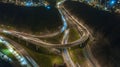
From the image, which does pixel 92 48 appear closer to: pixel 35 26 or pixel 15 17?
pixel 35 26

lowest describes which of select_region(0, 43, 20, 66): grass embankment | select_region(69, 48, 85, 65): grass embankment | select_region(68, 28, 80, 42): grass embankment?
select_region(69, 48, 85, 65): grass embankment

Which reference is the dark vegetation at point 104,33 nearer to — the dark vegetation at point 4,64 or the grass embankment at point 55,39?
the grass embankment at point 55,39

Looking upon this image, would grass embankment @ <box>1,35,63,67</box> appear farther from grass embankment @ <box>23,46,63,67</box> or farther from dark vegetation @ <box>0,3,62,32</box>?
dark vegetation @ <box>0,3,62,32</box>

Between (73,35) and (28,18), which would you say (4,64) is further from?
(73,35)

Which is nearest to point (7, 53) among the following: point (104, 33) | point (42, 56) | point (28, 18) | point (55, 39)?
point (42, 56)

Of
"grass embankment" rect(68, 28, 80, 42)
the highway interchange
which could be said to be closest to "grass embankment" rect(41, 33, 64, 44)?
the highway interchange

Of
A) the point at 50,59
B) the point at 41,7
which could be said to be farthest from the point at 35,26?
the point at 50,59

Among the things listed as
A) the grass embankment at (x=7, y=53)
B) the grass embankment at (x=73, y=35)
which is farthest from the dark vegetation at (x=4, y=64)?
the grass embankment at (x=73, y=35)
